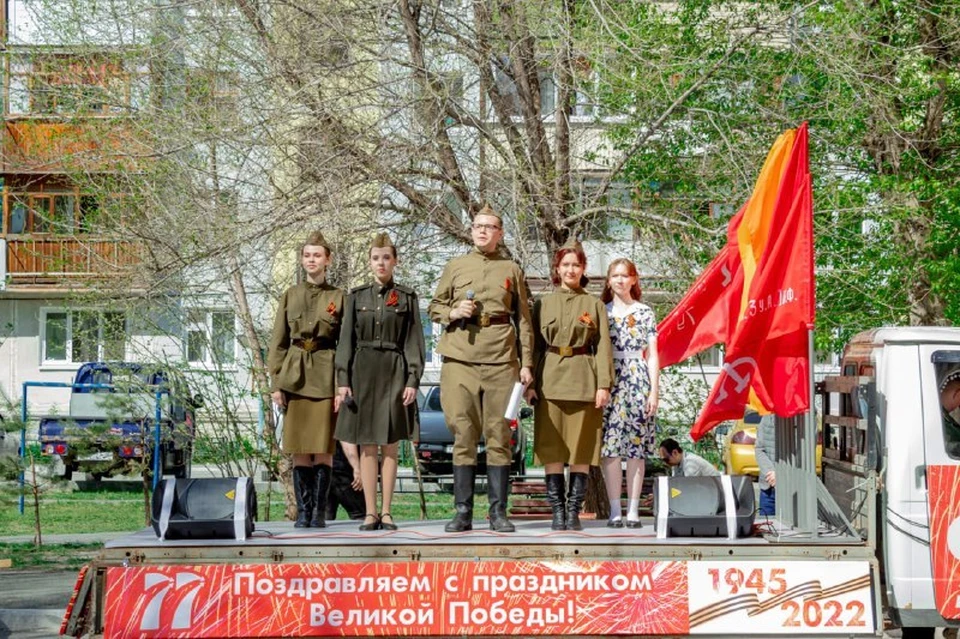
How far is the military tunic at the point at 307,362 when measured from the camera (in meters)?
8.83

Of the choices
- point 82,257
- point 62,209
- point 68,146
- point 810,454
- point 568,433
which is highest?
point 68,146

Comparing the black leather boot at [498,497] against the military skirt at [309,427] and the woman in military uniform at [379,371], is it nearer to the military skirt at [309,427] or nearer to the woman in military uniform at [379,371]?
the woman in military uniform at [379,371]

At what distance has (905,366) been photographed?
7672 mm

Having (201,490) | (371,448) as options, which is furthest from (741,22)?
(201,490)

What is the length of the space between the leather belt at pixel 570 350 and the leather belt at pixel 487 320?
13.3 inches

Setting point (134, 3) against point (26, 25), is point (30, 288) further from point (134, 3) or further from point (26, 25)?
point (134, 3)

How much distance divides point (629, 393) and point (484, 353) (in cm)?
100

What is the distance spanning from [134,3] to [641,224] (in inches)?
207

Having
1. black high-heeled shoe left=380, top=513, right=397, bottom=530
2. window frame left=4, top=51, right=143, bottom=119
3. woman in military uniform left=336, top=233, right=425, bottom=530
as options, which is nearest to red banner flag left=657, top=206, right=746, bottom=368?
woman in military uniform left=336, top=233, right=425, bottom=530

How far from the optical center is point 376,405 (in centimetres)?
867

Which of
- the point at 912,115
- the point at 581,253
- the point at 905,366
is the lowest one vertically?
the point at 905,366

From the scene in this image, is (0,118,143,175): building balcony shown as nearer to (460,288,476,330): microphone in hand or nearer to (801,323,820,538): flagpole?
(460,288,476,330): microphone in hand

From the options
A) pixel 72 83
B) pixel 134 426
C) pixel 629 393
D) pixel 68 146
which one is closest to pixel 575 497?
pixel 629 393

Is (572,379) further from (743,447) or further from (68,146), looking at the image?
(743,447)
